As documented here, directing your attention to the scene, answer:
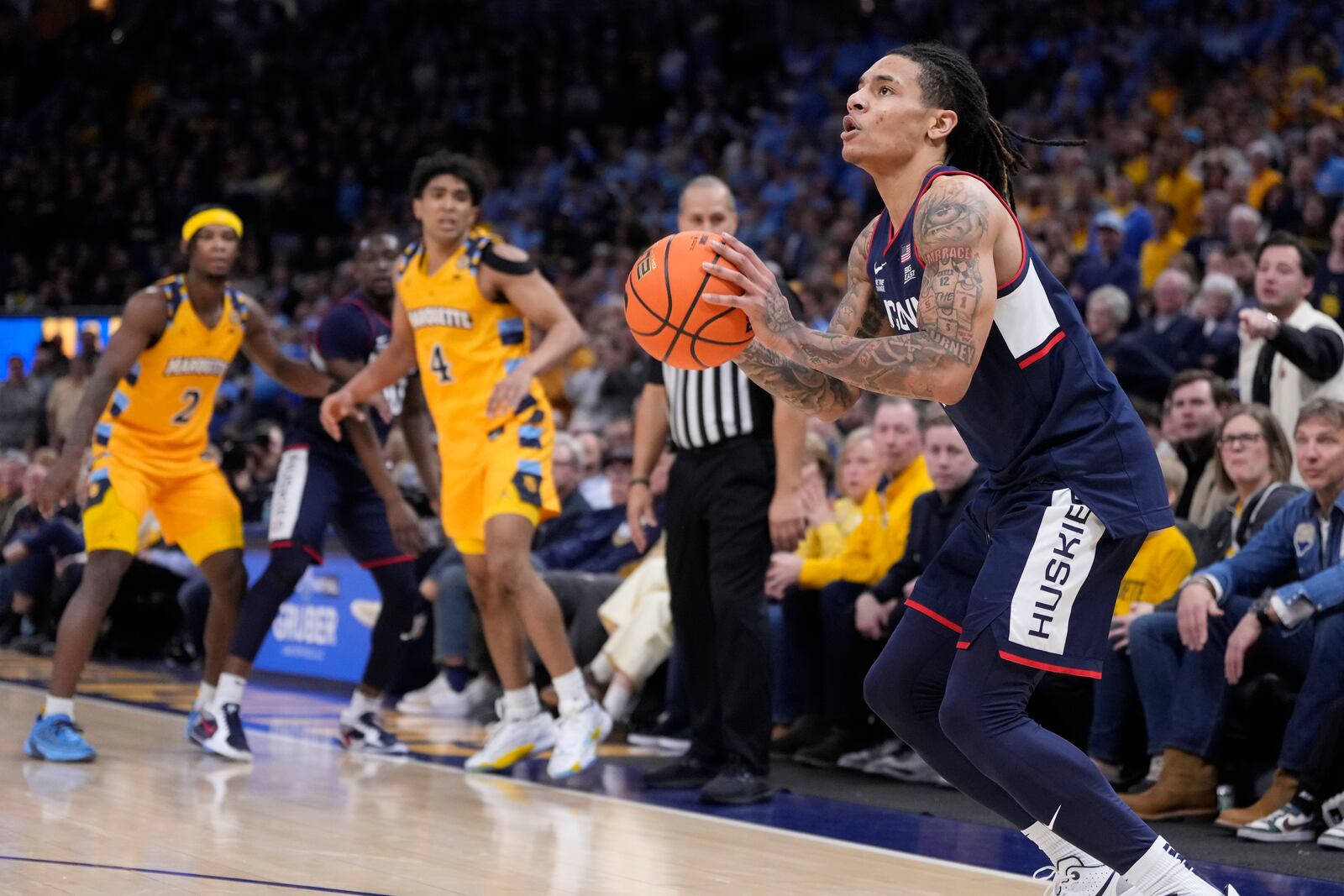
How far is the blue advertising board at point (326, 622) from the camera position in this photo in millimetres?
9633

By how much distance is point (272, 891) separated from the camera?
4023 millimetres

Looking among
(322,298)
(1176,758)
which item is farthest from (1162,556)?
(322,298)

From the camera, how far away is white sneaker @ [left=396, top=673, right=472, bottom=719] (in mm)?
8641

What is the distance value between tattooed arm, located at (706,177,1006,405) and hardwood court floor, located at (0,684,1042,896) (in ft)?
5.32

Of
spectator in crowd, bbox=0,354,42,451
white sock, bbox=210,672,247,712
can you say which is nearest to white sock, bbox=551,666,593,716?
white sock, bbox=210,672,247,712

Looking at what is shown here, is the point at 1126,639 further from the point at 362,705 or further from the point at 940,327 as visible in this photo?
the point at 362,705

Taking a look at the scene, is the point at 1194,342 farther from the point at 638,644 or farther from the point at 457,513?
the point at 457,513

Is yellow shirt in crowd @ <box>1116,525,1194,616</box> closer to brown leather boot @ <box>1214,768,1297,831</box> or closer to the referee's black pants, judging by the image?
brown leather boot @ <box>1214,768,1297,831</box>

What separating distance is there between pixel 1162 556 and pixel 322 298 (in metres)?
12.5

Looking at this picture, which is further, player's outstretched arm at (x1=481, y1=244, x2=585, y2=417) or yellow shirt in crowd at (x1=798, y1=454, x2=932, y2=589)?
yellow shirt in crowd at (x1=798, y1=454, x2=932, y2=589)

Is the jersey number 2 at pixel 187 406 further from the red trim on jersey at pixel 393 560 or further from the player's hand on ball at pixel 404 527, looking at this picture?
the red trim on jersey at pixel 393 560

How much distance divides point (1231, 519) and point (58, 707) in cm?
467

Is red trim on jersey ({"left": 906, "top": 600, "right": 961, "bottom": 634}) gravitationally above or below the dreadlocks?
below

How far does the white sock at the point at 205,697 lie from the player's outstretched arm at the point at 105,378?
1083 millimetres
